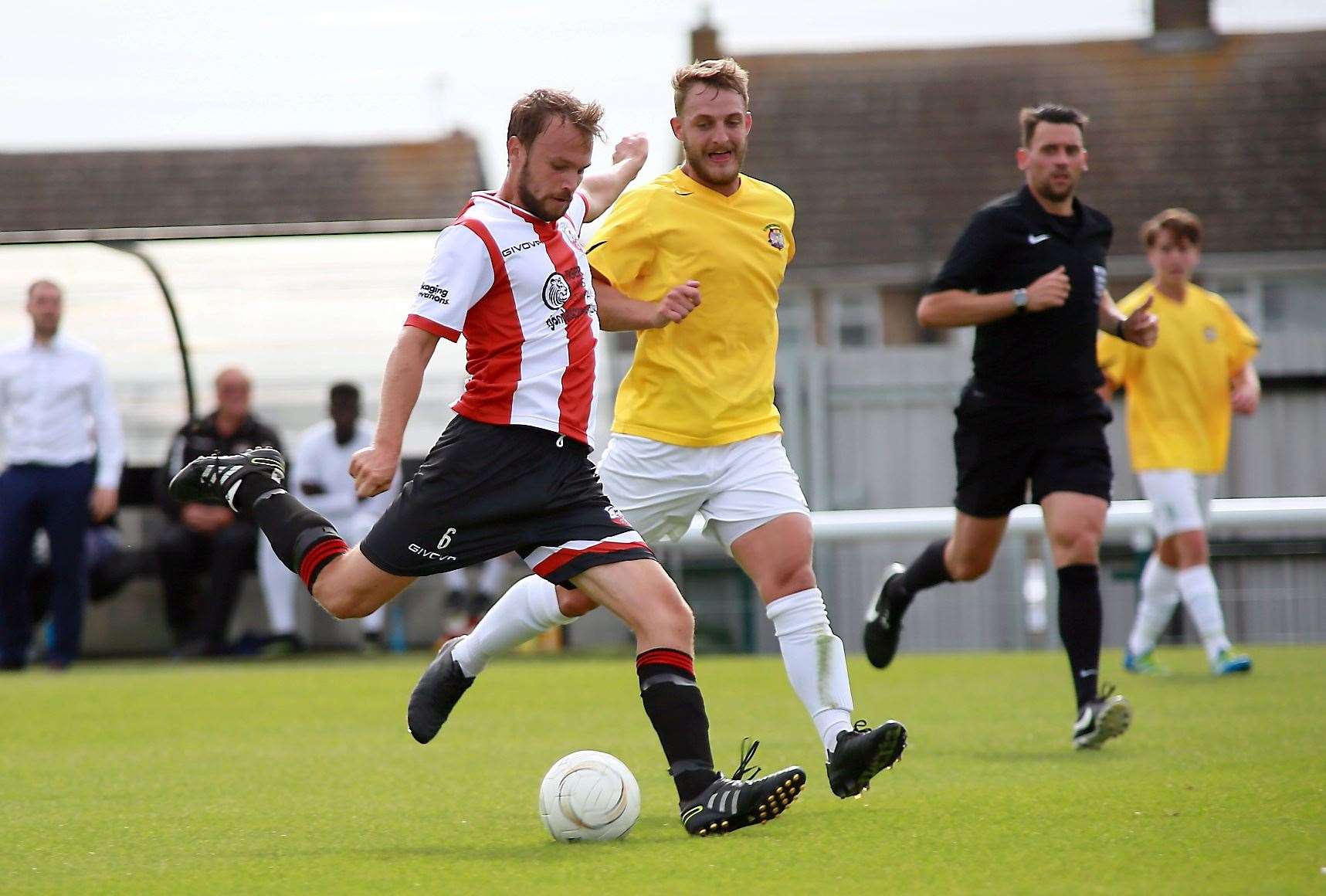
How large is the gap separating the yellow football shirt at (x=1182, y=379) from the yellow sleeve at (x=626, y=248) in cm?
486

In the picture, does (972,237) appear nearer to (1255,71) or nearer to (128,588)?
(128,588)

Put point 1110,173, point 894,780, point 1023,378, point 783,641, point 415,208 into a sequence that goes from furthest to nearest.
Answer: point 1110,173 < point 415,208 < point 1023,378 < point 894,780 < point 783,641

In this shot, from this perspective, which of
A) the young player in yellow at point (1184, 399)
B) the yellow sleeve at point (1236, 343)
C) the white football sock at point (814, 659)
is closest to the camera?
the white football sock at point (814, 659)

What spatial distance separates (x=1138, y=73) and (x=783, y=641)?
2730 centimetres

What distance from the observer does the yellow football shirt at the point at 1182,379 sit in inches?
400

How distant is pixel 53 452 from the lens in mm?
12594

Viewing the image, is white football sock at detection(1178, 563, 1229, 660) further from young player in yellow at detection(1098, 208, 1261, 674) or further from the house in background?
the house in background

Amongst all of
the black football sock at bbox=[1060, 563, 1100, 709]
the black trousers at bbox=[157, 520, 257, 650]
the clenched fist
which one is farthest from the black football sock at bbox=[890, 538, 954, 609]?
the black trousers at bbox=[157, 520, 257, 650]

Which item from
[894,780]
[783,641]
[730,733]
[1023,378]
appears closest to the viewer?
[783,641]

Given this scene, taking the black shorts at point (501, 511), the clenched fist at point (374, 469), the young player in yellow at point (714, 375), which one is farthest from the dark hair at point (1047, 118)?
the clenched fist at point (374, 469)

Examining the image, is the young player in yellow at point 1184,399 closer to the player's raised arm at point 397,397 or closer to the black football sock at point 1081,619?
the black football sock at point 1081,619

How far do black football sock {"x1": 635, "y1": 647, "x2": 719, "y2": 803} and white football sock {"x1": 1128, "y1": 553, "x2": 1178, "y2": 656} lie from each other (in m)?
5.95

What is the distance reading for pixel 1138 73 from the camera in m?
31.0

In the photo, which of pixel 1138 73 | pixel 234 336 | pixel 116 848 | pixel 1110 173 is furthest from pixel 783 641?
pixel 1138 73
